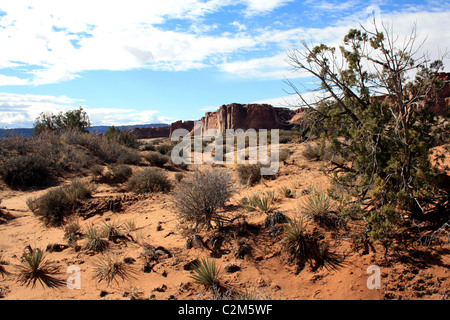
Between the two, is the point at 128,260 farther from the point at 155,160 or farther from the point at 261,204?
the point at 155,160

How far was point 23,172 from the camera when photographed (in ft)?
36.9

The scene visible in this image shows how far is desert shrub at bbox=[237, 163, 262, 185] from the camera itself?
34.7 ft

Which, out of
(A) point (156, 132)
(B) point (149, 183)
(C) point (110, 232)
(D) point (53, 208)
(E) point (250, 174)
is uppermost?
(A) point (156, 132)

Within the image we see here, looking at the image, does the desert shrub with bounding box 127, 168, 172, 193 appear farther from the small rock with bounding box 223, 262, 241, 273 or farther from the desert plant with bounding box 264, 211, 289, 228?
the small rock with bounding box 223, 262, 241, 273

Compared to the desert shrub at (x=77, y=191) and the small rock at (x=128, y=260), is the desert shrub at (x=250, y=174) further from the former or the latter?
the small rock at (x=128, y=260)

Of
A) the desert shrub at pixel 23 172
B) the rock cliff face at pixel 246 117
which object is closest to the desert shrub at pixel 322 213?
the desert shrub at pixel 23 172

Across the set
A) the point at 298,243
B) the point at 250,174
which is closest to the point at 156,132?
the point at 250,174

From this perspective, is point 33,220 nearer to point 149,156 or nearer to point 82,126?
point 149,156

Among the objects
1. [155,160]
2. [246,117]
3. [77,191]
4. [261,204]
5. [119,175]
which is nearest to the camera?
[261,204]

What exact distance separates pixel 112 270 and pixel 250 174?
677 cm

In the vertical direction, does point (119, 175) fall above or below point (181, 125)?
below

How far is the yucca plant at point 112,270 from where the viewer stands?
15.0ft

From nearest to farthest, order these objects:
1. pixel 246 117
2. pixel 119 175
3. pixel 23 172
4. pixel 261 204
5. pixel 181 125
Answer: pixel 261 204 → pixel 23 172 → pixel 119 175 → pixel 246 117 → pixel 181 125

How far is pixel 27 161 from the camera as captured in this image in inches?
464
